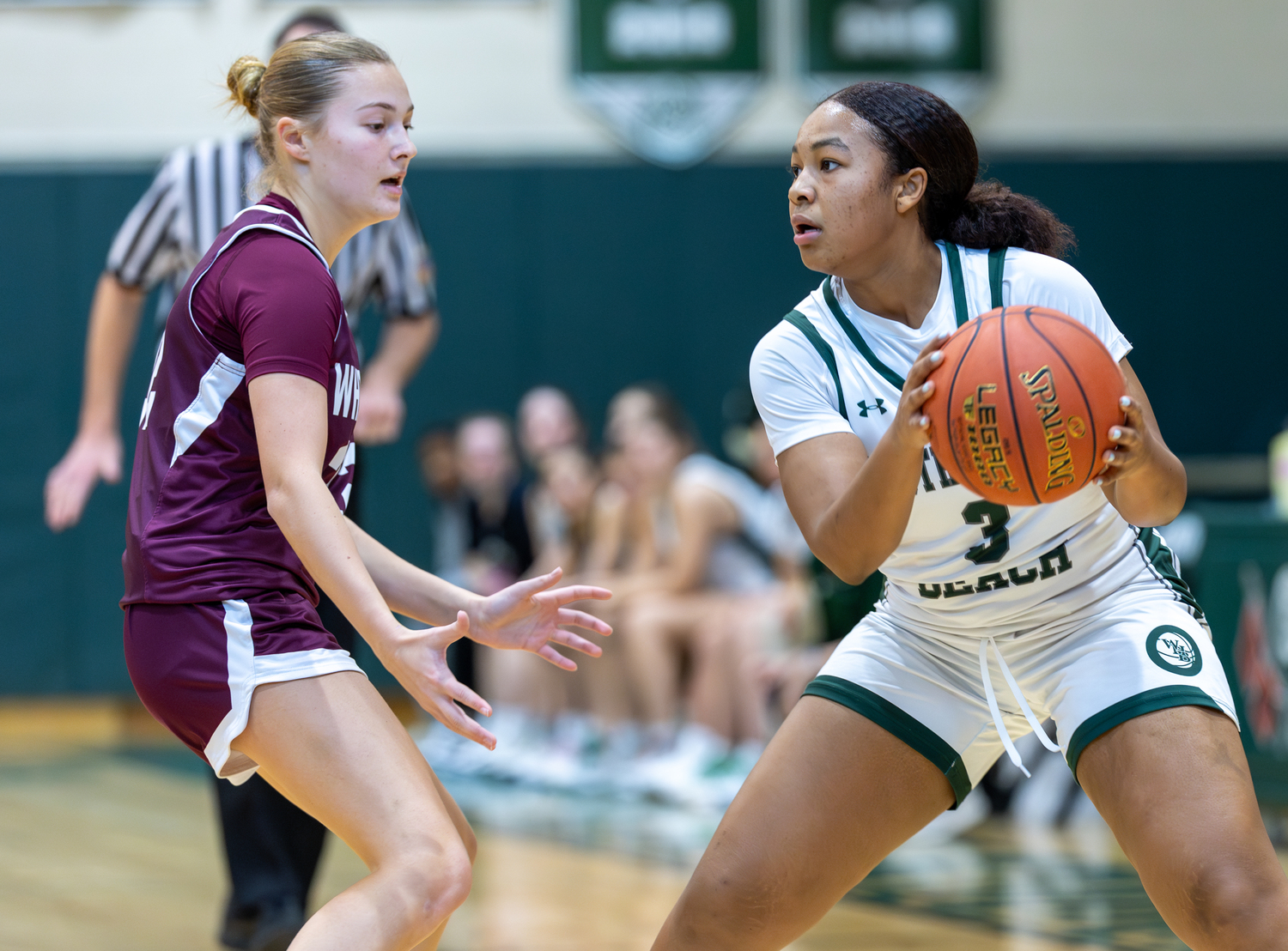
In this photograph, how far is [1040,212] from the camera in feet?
9.68

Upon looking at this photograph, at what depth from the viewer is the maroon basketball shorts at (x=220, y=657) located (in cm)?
236

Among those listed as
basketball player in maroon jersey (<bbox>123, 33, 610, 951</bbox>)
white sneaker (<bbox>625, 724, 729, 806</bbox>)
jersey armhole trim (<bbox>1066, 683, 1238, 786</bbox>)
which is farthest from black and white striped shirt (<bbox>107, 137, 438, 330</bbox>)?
white sneaker (<bbox>625, 724, 729, 806</bbox>)

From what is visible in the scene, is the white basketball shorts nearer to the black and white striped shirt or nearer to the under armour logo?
the under armour logo

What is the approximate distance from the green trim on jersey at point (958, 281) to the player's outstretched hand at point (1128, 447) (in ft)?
1.29

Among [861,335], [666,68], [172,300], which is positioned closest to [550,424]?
[666,68]

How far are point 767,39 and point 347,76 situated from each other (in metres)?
8.56

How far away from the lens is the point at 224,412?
2445 mm

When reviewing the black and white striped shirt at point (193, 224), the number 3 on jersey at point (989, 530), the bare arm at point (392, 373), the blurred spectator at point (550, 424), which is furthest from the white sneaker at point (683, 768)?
the number 3 on jersey at point (989, 530)

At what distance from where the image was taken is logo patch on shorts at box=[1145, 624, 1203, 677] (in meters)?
2.62

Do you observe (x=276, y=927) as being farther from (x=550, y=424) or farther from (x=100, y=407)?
(x=550, y=424)

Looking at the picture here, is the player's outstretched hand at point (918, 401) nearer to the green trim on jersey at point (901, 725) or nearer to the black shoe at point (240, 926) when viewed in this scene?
the green trim on jersey at point (901, 725)

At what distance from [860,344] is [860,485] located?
410 millimetres

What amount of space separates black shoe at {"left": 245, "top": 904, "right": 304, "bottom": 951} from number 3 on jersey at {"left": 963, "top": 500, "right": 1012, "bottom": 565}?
1890mm

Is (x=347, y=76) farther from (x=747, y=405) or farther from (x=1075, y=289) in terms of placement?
(x=747, y=405)
